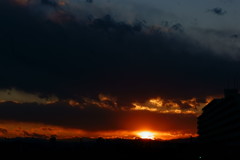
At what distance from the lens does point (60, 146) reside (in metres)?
161

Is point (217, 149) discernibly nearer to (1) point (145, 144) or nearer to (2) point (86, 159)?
(1) point (145, 144)

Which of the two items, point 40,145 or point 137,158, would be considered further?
point 40,145

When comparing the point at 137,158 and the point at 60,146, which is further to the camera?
the point at 60,146

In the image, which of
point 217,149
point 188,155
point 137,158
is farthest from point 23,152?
point 217,149

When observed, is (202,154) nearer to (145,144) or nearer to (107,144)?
(145,144)

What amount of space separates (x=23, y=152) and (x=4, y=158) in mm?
7916

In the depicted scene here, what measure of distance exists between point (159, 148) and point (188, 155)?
11.9 meters

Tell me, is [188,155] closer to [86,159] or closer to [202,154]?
[202,154]

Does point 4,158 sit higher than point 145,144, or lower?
lower

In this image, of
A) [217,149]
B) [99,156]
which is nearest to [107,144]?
[99,156]

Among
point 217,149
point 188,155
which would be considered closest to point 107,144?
point 188,155

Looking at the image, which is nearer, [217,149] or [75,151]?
[217,149]

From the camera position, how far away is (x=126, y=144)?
156500 mm

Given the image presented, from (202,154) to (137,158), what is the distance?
80.3 ft
